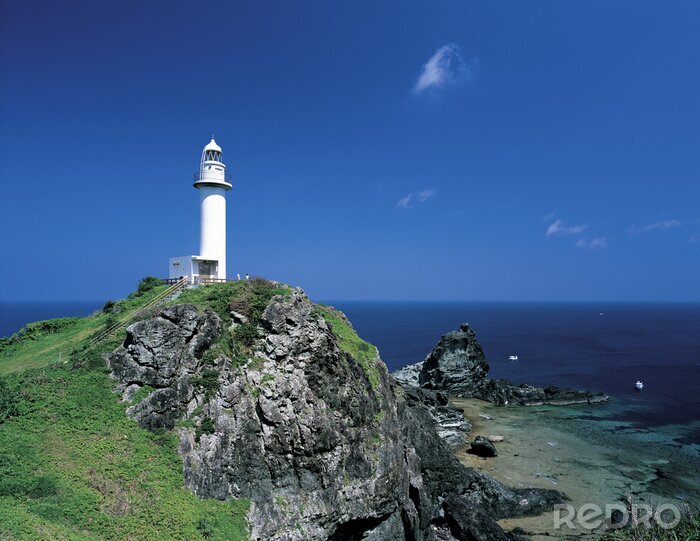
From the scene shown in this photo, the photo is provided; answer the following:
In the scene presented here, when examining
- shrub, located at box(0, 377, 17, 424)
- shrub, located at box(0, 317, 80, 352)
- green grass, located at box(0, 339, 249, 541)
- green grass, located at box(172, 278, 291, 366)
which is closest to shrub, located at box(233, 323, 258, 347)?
green grass, located at box(172, 278, 291, 366)

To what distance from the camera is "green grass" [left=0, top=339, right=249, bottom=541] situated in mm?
16188

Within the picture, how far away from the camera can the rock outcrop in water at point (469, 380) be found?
67.2 m

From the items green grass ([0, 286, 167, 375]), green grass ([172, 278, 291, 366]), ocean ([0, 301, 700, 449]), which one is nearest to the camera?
green grass ([172, 278, 291, 366])

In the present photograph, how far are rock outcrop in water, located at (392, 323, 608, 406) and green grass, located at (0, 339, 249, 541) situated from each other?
177 feet

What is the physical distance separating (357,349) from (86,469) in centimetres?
1768

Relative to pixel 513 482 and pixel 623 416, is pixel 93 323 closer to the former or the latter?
pixel 513 482

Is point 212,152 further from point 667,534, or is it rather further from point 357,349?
point 667,534

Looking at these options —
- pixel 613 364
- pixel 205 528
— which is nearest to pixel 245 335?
pixel 205 528

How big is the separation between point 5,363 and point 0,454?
13.4 m

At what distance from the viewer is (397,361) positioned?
98.4 metres

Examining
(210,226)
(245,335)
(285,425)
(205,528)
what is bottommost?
(205,528)

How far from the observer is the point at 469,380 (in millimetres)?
70812

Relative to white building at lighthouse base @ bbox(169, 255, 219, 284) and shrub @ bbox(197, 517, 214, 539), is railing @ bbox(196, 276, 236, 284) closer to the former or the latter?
white building at lighthouse base @ bbox(169, 255, 219, 284)

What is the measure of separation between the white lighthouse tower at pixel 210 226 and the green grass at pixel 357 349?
10.6 metres
